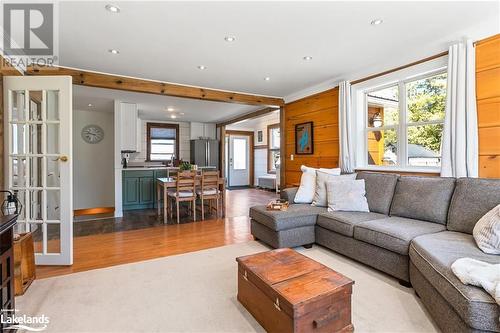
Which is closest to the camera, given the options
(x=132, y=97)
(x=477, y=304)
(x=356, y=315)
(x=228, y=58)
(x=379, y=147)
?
(x=477, y=304)

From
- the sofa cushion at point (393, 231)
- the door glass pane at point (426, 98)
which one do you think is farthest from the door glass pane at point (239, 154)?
the sofa cushion at point (393, 231)

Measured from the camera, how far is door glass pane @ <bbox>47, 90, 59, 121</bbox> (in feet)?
8.93

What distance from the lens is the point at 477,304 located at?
4.42 feet

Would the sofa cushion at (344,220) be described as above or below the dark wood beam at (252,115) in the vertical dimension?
below

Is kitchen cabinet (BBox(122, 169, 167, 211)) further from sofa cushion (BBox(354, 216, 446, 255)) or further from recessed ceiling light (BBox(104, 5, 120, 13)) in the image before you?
sofa cushion (BBox(354, 216, 446, 255))

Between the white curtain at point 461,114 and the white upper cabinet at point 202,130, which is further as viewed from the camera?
the white upper cabinet at point 202,130

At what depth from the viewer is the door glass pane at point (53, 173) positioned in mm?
2742

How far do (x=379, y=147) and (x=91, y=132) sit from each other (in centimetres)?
637

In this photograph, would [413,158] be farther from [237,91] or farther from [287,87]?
[237,91]

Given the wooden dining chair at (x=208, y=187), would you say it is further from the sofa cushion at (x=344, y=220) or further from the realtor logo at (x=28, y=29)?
the realtor logo at (x=28, y=29)

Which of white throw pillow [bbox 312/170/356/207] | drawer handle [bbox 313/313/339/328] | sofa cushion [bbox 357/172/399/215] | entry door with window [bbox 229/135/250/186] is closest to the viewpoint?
drawer handle [bbox 313/313/339/328]

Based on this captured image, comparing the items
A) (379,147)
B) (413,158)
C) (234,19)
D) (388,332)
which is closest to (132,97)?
(234,19)

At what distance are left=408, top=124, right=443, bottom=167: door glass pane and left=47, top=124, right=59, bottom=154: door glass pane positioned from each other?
4207 mm

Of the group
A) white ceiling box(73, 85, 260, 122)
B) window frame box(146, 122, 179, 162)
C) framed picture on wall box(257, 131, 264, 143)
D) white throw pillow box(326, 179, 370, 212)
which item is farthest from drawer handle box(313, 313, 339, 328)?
framed picture on wall box(257, 131, 264, 143)
